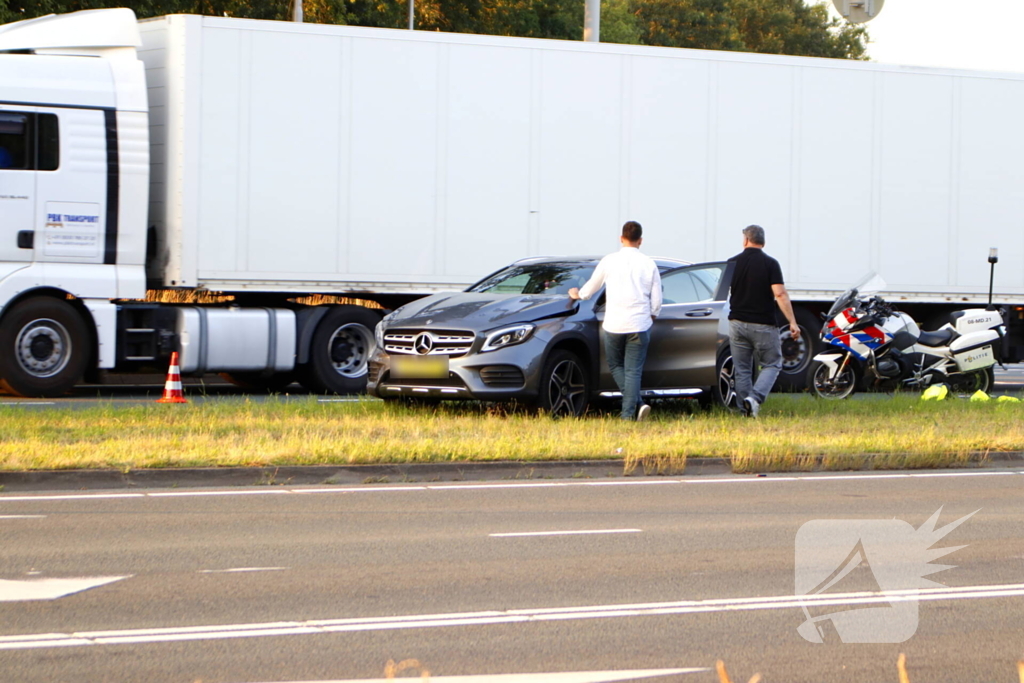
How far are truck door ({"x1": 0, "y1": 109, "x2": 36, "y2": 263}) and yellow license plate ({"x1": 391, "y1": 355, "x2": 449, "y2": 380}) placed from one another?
465 cm

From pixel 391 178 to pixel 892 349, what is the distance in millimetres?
6266

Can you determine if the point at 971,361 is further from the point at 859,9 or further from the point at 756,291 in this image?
the point at 859,9

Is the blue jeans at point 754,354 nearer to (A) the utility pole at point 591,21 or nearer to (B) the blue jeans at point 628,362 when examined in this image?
(B) the blue jeans at point 628,362

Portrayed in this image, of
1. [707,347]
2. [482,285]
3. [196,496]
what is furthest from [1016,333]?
[196,496]

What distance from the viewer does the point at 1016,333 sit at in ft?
62.5

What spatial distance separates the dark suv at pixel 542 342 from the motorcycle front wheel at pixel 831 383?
8.23 ft

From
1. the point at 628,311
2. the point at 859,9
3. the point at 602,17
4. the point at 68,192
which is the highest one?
the point at 602,17

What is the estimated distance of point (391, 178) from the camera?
636 inches

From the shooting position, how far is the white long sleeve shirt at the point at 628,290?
12.2 meters

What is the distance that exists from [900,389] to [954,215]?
338 centimetres

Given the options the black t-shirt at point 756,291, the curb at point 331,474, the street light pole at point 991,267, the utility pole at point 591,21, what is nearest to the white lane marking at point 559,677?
the curb at point 331,474

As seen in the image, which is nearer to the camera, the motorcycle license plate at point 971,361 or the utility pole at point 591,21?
the motorcycle license plate at point 971,361

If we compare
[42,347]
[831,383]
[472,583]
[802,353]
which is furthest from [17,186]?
[802,353]

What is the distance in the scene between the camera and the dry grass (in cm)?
972
